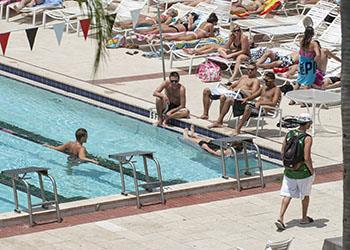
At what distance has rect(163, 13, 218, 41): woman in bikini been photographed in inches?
867

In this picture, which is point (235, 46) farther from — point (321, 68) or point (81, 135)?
point (81, 135)

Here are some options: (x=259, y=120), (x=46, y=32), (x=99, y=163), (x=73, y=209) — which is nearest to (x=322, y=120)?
(x=259, y=120)

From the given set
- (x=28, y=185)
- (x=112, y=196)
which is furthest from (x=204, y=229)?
(x=28, y=185)

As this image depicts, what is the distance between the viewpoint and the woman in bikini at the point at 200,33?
2203 centimetres

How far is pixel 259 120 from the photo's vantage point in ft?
57.6

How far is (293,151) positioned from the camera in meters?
13.1

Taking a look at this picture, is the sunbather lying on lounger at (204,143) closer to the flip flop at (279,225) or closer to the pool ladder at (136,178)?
the pool ladder at (136,178)

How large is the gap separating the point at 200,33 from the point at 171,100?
4.24m

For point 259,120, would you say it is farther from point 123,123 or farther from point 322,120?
point 123,123

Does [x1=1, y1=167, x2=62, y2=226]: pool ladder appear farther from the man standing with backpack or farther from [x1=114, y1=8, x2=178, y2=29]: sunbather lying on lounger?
[x1=114, y1=8, x2=178, y2=29]: sunbather lying on lounger

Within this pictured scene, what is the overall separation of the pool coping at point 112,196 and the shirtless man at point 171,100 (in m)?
0.13

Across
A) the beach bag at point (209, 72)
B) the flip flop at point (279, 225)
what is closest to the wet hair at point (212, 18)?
the beach bag at point (209, 72)

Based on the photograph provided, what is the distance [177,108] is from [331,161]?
9.81 ft

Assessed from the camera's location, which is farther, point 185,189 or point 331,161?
point 331,161
